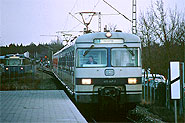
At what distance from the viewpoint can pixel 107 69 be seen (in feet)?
44.3

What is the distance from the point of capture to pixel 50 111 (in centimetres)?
1225

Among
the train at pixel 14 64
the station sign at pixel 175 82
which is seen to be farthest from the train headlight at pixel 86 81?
the train at pixel 14 64

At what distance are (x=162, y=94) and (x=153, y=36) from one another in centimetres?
566

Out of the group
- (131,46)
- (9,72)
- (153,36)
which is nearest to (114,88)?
(131,46)

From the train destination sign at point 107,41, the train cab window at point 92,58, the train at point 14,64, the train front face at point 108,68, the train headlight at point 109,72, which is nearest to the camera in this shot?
the train front face at point 108,68

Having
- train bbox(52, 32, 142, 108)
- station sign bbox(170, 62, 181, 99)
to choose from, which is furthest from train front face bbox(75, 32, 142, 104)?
station sign bbox(170, 62, 181, 99)

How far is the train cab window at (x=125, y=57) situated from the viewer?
1370 centimetres

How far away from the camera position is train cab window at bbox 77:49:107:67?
13.7 meters

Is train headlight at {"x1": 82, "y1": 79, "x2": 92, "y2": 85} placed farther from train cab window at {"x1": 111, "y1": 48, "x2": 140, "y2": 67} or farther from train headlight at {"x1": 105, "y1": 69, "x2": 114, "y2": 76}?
train cab window at {"x1": 111, "y1": 48, "x2": 140, "y2": 67}

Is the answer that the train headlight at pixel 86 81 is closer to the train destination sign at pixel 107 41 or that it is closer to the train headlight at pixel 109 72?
the train headlight at pixel 109 72

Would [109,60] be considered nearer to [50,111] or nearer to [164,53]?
[50,111]

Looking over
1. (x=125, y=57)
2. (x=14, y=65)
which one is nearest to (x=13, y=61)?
(x=14, y=65)

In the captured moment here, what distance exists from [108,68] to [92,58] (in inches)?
28.7

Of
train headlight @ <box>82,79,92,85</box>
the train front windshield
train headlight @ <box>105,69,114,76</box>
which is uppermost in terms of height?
the train front windshield
